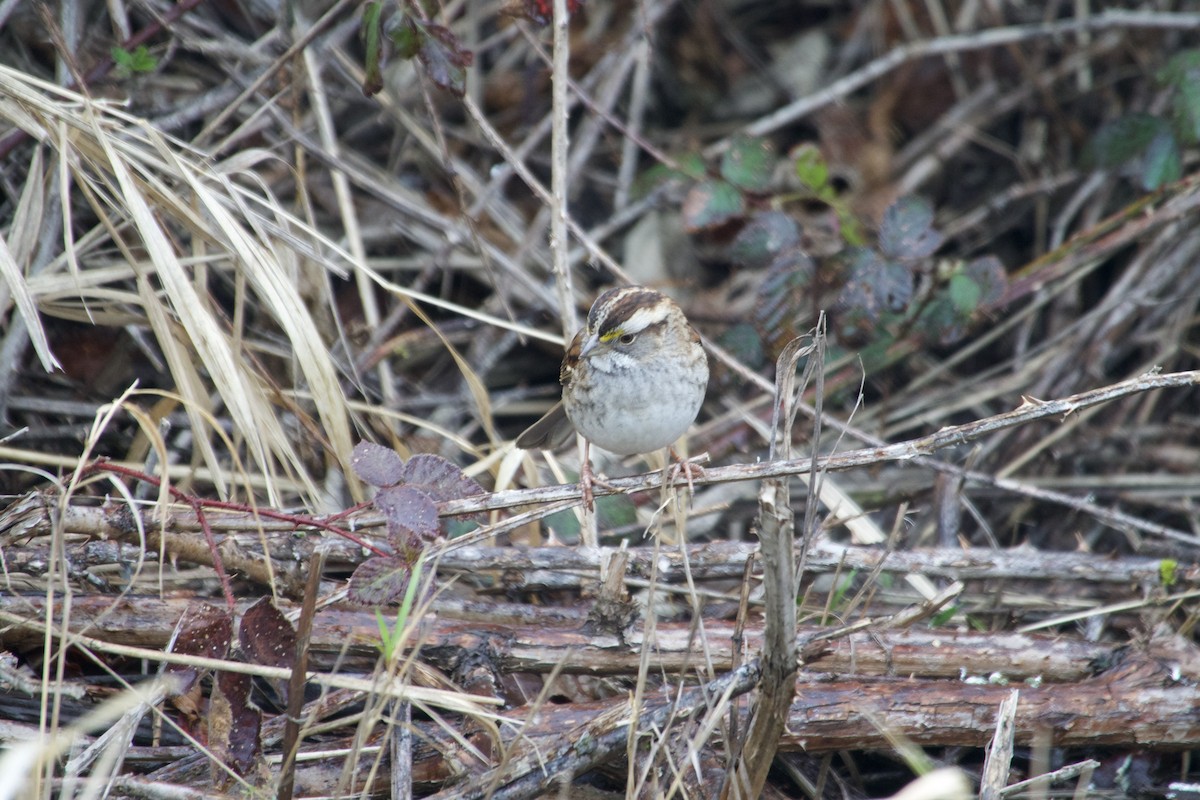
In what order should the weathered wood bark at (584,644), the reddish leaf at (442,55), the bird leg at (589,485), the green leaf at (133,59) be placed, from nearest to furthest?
the weathered wood bark at (584,644)
the bird leg at (589,485)
the reddish leaf at (442,55)
the green leaf at (133,59)

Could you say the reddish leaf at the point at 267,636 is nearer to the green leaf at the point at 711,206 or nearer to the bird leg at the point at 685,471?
the bird leg at the point at 685,471

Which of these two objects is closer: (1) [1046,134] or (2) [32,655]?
(2) [32,655]

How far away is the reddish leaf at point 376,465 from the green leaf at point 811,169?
258cm

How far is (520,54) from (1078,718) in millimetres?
4219

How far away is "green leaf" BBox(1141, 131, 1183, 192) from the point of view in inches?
192

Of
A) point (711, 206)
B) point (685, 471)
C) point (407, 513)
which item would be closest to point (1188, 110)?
point (711, 206)

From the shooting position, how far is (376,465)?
285cm

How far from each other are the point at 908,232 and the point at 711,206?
84 cm

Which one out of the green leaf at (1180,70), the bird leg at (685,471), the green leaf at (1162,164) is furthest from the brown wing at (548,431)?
the green leaf at (1180,70)

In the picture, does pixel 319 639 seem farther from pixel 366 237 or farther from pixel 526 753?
pixel 366 237

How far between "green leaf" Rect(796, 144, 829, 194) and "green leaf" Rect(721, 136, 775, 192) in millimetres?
135

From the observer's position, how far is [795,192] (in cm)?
571

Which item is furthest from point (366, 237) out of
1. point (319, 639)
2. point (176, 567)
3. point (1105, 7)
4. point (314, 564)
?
point (1105, 7)

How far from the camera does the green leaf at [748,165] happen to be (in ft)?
15.8
